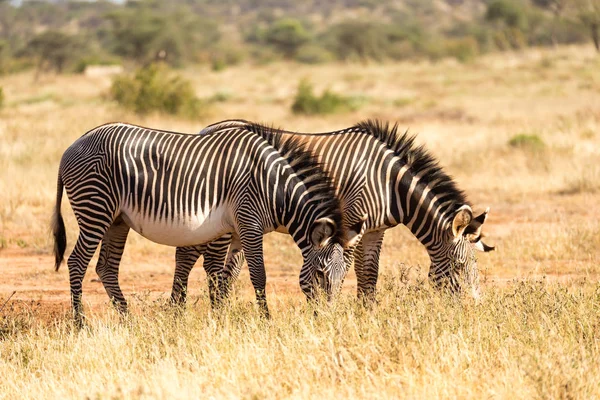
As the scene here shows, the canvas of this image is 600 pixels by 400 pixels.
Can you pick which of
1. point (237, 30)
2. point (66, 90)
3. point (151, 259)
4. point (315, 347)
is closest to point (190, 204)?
point (315, 347)

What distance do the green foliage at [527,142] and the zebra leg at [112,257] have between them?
34.1ft

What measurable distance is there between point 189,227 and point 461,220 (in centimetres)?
214

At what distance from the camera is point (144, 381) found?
516cm

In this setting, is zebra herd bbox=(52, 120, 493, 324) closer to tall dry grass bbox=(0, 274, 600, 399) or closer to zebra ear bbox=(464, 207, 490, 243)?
zebra ear bbox=(464, 207, 490, 243)

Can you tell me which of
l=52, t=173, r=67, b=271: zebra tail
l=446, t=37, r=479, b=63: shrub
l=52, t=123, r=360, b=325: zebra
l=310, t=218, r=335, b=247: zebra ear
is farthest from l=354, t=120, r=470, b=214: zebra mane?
l=446, t=37, r=479, b=63: shrub

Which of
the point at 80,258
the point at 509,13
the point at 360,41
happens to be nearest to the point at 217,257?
the point at 80,258

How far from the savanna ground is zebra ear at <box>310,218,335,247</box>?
0.46 m

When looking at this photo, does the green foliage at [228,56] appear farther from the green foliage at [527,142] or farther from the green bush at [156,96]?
the green foliage at [527,142]

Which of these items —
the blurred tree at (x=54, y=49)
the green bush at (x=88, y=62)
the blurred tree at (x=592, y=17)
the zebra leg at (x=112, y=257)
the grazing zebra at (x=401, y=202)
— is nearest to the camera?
the grazing zebra at (x=401, y=202)

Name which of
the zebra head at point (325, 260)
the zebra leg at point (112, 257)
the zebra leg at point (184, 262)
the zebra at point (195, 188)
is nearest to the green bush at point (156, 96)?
the zebra leg at point (184, 262)

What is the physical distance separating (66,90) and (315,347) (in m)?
28.6

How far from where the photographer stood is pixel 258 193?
704 cm

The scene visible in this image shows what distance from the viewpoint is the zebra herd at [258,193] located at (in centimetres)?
700

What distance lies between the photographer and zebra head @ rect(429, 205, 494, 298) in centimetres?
698
